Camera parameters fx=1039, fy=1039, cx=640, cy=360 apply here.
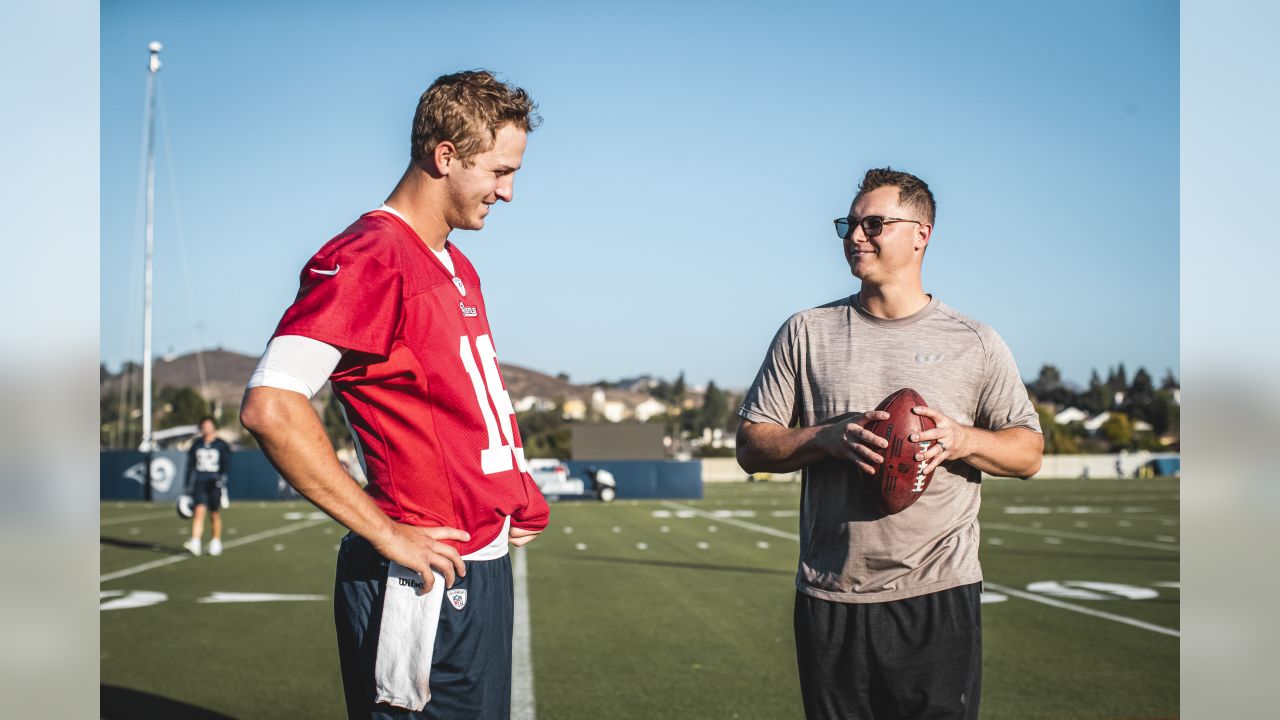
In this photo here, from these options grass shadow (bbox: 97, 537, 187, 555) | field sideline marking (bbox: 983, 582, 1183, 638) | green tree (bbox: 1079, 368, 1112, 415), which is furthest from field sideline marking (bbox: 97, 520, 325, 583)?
green tree (bbox: 1079, 368, 1112, 415)

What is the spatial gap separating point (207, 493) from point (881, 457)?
1232 cm

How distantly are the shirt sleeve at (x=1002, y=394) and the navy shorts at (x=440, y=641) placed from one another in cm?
155

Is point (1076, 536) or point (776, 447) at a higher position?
point (776, 447)

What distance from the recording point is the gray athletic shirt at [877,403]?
283 cm

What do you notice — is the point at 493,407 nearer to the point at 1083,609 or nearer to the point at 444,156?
the point at 444,156

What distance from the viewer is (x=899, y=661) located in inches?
110

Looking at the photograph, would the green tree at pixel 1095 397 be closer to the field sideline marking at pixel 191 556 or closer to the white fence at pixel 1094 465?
the white fence at pixel 1094 465

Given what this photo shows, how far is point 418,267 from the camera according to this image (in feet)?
6.97

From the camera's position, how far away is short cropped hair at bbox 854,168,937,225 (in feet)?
9.71

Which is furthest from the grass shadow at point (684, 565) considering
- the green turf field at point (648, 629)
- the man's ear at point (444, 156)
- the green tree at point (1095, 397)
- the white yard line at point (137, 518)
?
the green tree at point (1095, 397)

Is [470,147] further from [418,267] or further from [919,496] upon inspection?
[919,496]

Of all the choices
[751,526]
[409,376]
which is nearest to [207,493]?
[751,526]
